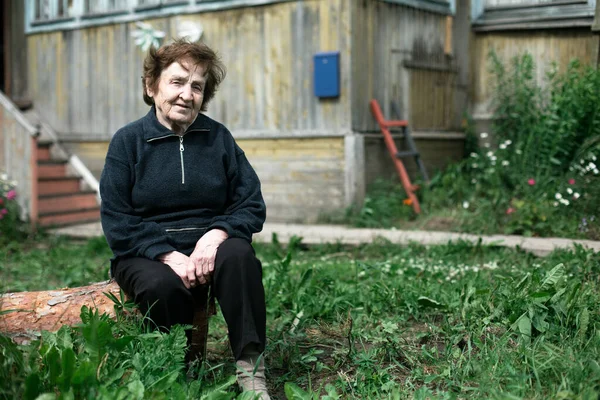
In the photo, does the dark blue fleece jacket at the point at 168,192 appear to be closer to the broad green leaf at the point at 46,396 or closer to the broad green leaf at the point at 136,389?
the broad green leaf at the point at 136,389

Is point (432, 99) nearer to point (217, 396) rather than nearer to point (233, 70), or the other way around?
point (233, 70)

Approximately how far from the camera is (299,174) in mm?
8602

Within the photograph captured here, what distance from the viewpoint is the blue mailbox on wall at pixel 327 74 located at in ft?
26.6

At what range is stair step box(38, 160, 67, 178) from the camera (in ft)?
32.3

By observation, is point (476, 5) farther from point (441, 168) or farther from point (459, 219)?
point (459, 219)

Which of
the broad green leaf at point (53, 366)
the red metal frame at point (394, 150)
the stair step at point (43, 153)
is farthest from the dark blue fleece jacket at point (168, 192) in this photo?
the stair step at point (43, 153)

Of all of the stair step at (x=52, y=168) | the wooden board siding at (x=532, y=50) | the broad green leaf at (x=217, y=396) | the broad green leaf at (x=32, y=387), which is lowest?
the broad green leaf at (x=217, y=396)

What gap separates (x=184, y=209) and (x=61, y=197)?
6560 millimetres

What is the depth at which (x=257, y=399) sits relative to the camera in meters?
2.77

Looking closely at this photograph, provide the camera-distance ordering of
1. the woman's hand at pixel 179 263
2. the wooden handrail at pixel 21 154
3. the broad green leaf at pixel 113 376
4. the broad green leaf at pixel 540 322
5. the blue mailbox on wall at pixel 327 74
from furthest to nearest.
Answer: the wooden handrail at pixel 21 154 < the blue mailbox on wall at pixel 327 74 < the broad green leaf at pixel 540 322 < the woman's hand at pixel 179 263 < the broad green leaf at pixel 113 376

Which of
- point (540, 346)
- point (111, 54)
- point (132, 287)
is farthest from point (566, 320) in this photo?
point (111, 54)

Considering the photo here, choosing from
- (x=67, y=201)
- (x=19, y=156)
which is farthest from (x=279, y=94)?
(x=19, y=156)

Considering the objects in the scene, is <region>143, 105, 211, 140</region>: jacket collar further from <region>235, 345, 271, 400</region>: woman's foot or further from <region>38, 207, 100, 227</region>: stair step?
<region>38, 207, 100, 227</region>: stair step

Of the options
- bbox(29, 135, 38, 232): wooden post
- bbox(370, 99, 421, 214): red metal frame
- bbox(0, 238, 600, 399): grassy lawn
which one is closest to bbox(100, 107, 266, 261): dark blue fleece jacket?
bbox(0, 238, 600, 399): grassy lawn
